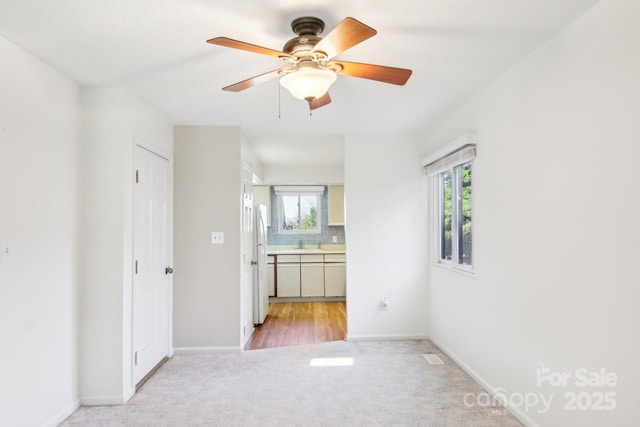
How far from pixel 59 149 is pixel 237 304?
6.73ft

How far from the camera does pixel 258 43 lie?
2.09m

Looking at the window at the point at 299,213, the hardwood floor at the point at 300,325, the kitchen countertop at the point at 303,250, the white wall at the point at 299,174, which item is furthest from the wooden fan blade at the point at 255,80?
the window at the point at 299,213

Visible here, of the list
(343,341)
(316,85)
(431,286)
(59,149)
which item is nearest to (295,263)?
(343,341)

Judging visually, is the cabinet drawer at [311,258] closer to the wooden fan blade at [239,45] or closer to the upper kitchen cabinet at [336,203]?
the upper kitchen cabinet at [336,203]

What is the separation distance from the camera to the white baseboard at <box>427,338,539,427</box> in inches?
91.8

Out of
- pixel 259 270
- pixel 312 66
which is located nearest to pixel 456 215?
pixel 312 66

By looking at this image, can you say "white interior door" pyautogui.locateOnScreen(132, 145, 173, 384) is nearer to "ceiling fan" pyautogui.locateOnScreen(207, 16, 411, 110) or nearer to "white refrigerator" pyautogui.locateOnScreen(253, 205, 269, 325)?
"white refrigerator" pyautogui.locateOnScreen(253, 205, 269, 325)

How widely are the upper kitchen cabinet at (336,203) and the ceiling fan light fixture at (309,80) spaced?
16.2ft

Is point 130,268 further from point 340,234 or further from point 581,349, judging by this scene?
point 340,234

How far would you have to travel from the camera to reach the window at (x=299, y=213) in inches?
276

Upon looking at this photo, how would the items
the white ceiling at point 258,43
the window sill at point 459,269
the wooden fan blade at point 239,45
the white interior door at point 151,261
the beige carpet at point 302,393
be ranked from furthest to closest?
the window sill at point 459,269 → the white interior door at point 151,261 → the beige carpet at point 302,393 → the white ceiling at point 258,43 → the wooden fan blade at point 239,45

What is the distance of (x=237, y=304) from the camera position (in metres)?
3.76

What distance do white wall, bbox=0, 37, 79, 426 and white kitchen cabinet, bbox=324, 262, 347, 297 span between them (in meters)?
4.04

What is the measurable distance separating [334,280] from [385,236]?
2.32 m
